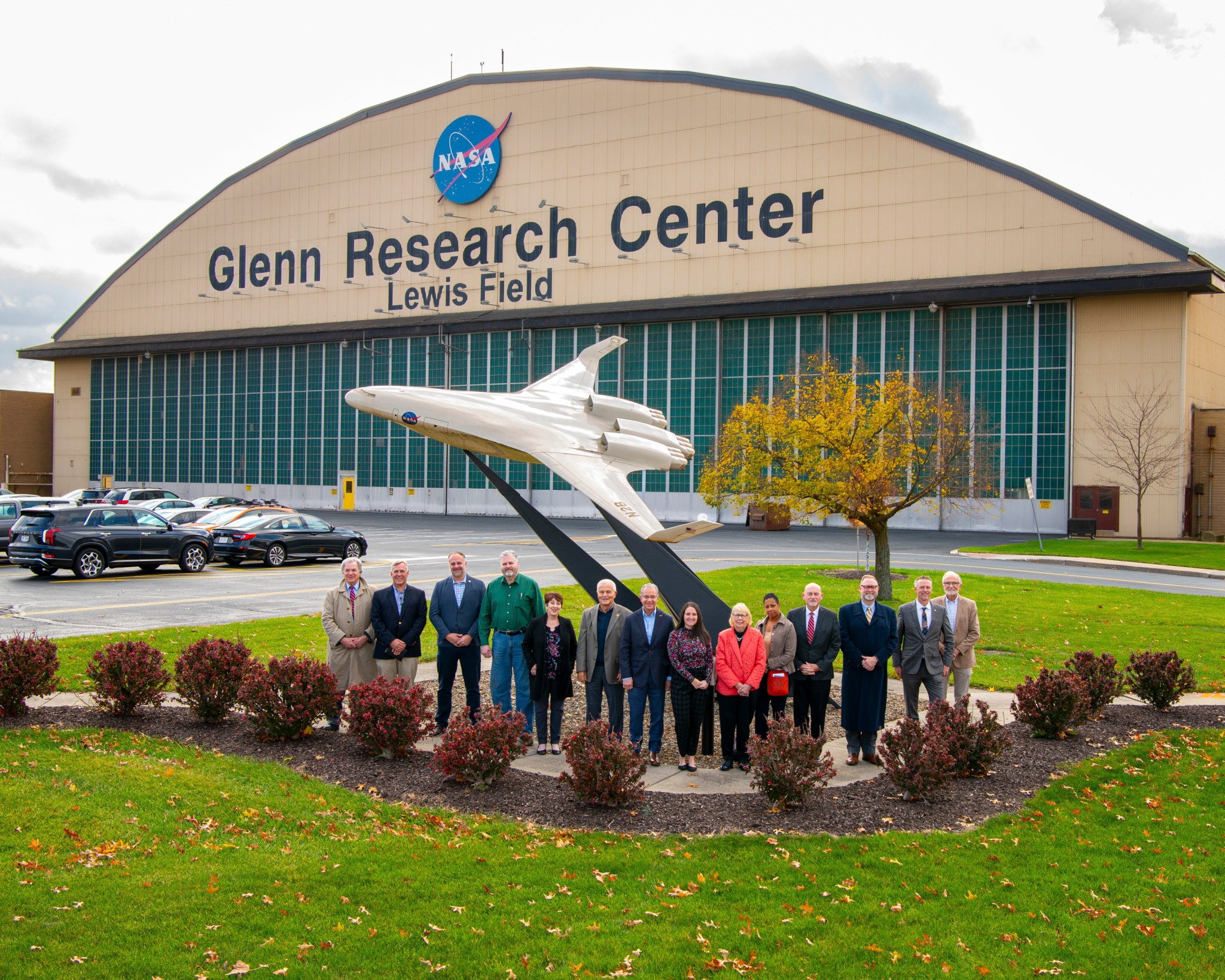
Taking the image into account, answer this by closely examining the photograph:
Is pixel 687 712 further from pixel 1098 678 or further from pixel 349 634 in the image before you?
pixel 1098 678

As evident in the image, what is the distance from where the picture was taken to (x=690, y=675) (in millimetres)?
10227

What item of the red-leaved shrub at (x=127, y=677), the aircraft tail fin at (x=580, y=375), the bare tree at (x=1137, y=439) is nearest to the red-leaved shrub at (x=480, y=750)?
the red-leaved shrub at (x=127, y=677)

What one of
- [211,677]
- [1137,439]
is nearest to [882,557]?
[211,677]

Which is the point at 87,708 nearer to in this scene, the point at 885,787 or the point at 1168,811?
the point at 885,787

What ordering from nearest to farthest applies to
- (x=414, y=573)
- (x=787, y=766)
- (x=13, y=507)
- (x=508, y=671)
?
(x=787, y=766) < (x=508, y=671) < (x=414, y=573) < (x=13, y=507)

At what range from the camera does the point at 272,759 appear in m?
10.2

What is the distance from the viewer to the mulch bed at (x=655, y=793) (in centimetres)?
871

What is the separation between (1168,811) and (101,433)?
235 feet

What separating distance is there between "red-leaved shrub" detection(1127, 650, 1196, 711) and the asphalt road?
14668mm

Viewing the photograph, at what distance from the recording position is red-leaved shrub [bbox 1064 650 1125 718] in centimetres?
1205

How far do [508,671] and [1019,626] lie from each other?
12.1m

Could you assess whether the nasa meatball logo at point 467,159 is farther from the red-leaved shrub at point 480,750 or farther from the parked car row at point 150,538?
the red-leaved shrub at point 480,750

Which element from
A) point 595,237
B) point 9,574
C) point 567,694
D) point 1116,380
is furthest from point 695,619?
point 595,237

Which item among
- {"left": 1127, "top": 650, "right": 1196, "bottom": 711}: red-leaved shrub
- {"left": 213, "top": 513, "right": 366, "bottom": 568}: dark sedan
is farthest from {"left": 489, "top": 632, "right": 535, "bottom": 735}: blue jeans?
{"left": 213, "top": 513, "right": 366, "bottom": 568}: dark sedan
